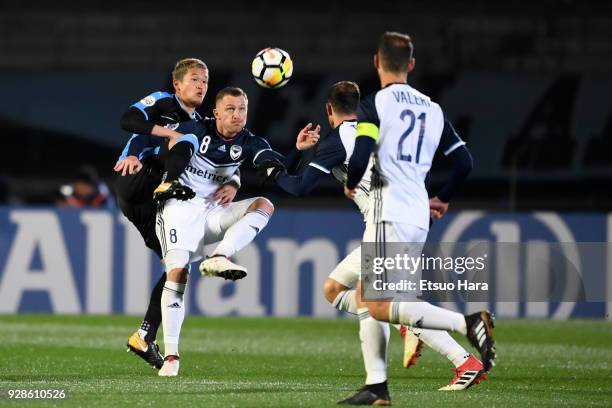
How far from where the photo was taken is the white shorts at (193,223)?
781 cm

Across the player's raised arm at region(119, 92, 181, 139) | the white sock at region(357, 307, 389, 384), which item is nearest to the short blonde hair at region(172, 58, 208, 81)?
the player's raised arm at region(119, 92, 181, 139)

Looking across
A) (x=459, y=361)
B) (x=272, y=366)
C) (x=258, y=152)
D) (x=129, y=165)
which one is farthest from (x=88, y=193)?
(x=459, y=361)

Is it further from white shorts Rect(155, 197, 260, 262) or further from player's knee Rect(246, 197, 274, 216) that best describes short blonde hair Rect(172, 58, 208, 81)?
player's knee Rect(246, 197, 274, 216)

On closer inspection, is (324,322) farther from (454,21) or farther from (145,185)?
(454,21)

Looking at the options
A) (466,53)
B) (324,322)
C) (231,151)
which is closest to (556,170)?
(466,53)

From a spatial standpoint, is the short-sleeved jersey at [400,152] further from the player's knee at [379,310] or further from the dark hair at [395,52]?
the player's knee at [379,310]

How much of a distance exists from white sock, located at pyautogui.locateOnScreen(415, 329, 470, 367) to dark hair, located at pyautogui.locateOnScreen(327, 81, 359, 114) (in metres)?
1.40

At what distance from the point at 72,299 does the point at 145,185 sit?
6591 millimetres

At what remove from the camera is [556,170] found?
20.1m

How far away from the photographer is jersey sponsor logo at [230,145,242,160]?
26.1 ft

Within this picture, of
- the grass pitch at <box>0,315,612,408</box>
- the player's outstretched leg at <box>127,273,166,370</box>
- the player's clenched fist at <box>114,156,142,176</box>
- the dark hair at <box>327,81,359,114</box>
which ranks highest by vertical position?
the dark hair at <box>327,81,359,114</box>

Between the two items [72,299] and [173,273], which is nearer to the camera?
[173,273]

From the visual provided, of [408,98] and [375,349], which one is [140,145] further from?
[375,349]

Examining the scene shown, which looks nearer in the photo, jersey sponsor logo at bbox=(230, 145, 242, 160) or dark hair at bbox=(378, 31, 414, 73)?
dark hair at bbox=(378, 31, 414, 73)
